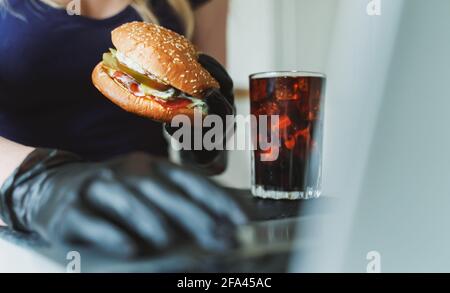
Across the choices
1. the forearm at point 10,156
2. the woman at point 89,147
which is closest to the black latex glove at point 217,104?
the woman at point 89,147

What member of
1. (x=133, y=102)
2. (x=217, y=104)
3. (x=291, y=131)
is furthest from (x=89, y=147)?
(x=291, y=131)

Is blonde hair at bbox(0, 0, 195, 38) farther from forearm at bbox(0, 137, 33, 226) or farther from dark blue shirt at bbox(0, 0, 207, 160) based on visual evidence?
forearm at bbox(0, 137, 33, 226)

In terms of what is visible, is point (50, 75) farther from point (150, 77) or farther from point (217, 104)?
point (217, 104)

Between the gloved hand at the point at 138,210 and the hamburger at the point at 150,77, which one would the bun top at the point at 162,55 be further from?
the gloved hand at the point at 138,210

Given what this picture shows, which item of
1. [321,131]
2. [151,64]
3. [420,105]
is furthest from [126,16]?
[420,105]

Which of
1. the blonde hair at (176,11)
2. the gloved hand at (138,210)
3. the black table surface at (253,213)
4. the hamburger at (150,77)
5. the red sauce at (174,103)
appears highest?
the blonde hair at (176,11)

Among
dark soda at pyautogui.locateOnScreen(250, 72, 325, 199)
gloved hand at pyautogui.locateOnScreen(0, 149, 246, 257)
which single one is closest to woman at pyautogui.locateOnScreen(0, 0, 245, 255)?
gloved hand at pyautogui.locateOnScreen(0, 149, 246, 257)
